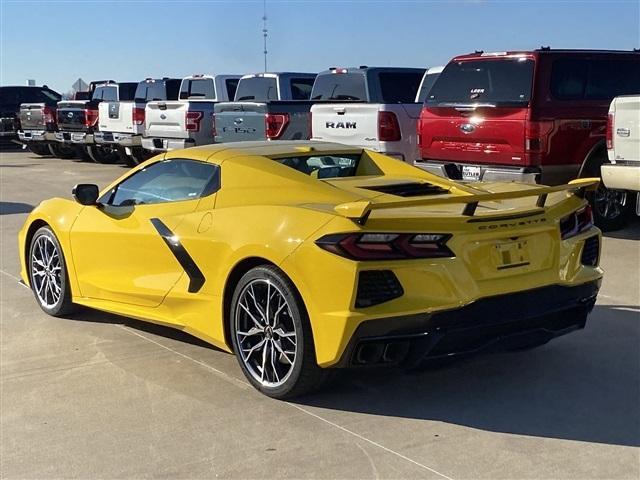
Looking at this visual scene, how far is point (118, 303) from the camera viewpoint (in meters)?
5.48

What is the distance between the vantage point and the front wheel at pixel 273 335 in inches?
162

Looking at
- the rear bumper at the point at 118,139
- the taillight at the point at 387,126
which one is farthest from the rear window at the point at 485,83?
the rear bumper at the point at 118,139

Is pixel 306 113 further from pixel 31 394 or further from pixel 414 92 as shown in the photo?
pixel 31 394

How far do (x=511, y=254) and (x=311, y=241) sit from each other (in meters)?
1.06

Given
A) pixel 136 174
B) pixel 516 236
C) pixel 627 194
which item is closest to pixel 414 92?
pixel 627 194

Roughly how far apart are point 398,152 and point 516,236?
6834 millimetres

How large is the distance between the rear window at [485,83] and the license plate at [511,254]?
504 centimetres

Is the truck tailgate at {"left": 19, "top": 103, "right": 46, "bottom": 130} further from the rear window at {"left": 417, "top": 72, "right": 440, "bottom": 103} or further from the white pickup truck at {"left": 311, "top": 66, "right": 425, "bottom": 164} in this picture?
the rear window at {"left": 417, "top": 72, "right": 440, "bottom": 103}

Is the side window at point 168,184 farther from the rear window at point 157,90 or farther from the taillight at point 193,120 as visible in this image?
the rear window at point 157,90

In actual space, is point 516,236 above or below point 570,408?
above

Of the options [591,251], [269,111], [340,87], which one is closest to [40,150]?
[269,111]

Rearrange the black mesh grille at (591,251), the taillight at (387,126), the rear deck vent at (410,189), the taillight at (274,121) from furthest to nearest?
the taillight at (274,121), the taillight at (387,126), the rear deck vent at (410,189), the black mesh grille at (591,251)

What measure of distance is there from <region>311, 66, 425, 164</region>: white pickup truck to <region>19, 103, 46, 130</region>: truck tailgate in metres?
13.2

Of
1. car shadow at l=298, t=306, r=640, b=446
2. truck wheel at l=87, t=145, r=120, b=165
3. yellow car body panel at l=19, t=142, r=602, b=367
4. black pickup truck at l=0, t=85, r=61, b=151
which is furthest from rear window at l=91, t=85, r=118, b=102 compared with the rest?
car shadow at l=298, t=306, r=640, b=446
